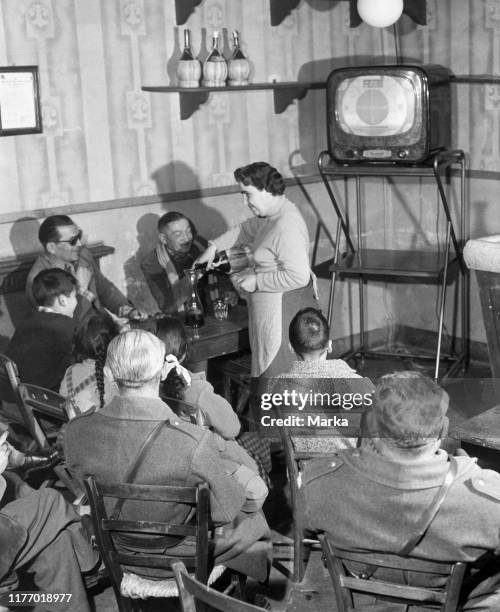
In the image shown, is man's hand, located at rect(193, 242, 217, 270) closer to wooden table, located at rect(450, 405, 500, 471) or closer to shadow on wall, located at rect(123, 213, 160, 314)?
shadow on wall, located at rect(123, 213, 160, 314)

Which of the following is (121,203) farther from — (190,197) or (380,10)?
(380,10)

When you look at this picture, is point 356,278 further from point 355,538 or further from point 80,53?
point 355,538

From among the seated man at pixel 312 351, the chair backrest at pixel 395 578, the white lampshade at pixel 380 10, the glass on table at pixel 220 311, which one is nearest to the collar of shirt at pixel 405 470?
the chair backrest at pixel 395 578

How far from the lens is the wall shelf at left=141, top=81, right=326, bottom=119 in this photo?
13.6ft

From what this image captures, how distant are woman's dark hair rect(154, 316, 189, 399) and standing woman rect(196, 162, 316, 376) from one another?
851 mm

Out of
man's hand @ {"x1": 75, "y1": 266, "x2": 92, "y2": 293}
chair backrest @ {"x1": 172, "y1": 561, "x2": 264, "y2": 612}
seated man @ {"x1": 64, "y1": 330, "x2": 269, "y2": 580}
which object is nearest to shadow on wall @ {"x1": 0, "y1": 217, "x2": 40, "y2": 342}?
man's hand @ {"x1": 75, "y1": 266, "x2": 92, "y2": 293}

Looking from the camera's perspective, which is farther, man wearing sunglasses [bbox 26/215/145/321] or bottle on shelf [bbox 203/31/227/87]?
bottle on shelf [bbox 203/31/227/87]

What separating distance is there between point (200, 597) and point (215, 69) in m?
3.03

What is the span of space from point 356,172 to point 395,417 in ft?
9.07

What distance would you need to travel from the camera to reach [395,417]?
183 centimetres

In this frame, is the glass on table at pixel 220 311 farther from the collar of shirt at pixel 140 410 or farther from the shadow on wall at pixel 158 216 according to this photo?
the collar of shirt at pixel 140 410

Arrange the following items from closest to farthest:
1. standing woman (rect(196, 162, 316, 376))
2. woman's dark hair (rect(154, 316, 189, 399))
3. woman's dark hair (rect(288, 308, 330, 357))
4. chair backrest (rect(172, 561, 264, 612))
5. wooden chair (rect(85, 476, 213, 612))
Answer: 1. chair backrest (rect(172, 561, 264, 612))
2. wooden chair (rect(85, 476, 213, 612))
3. woman's dark hair (rect(154, 316, 189, 399))
4. woman's dark hair (rect(288, 308, 330, 357))
5. standing woman (rect(196, 162, 316, 376))

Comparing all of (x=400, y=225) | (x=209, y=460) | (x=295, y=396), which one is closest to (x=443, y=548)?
(x=209, y=460)

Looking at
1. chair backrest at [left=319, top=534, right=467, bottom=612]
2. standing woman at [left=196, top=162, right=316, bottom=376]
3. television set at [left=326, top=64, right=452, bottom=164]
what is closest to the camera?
chair backrest at [left=319, top=534, right=467, bottom=612]
